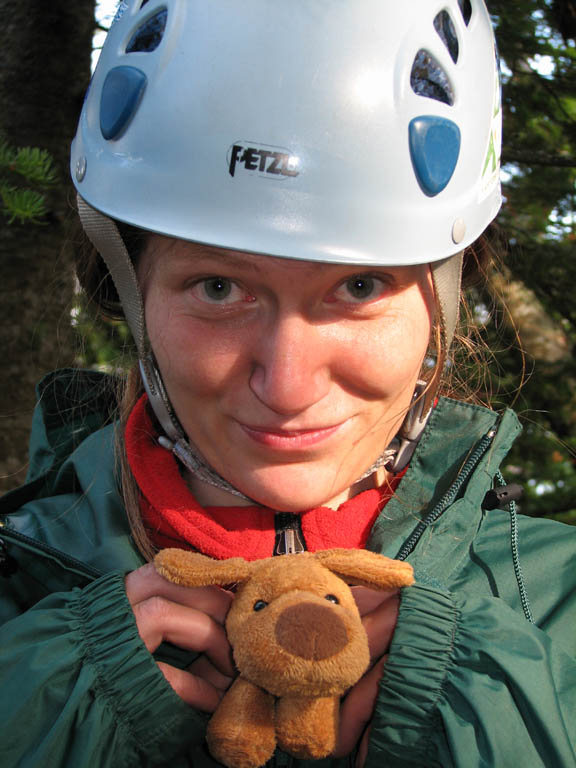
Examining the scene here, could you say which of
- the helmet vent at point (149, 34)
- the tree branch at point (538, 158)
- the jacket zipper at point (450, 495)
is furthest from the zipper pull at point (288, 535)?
the tree branch at point (538, 158)

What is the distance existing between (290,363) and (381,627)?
0.54 meters

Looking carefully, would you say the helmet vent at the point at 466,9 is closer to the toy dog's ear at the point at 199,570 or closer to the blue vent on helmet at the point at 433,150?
the blue vent on helmet at the point at 433,150

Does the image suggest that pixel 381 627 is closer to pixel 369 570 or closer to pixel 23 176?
pixel 369 570

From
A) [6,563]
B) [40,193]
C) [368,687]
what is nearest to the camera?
[368,687]

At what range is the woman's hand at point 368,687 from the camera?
5.03ft

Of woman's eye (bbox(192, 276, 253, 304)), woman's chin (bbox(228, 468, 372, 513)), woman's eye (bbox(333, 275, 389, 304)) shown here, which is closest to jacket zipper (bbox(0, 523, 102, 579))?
woman's chin (bbox(228, 468, 372, 513))

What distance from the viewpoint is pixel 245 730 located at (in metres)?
1.44

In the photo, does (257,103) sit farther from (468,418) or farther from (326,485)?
(468,418)

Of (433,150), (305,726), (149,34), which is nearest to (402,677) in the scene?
(305,726)

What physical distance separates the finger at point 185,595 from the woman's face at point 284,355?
0.94 ft

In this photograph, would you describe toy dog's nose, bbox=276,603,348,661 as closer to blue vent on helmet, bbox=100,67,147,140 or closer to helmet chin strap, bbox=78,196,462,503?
helmet chin strap, bbox=78,196,462,503

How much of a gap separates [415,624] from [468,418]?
75 centimetres

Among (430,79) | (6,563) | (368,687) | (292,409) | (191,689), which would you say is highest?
(430,79)

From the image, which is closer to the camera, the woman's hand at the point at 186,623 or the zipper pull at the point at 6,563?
the woman's hand at the point at 186,623
